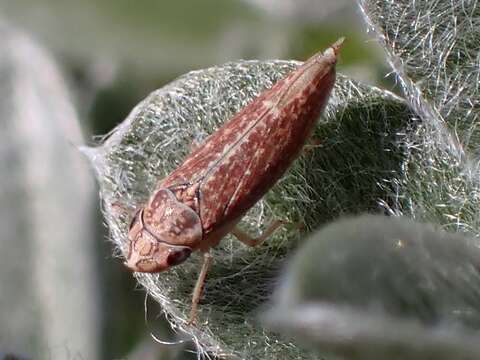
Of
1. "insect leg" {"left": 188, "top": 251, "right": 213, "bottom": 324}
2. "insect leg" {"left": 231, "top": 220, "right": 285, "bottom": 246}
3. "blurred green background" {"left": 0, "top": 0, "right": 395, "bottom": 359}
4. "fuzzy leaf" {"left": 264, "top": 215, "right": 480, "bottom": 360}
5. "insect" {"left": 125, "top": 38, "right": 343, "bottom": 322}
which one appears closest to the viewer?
"fuzzy leaf" {"left": 264, "top": 215, "right": 480, "bottom": 360}

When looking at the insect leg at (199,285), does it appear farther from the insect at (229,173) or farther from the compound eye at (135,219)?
the compound eye at (135,219)

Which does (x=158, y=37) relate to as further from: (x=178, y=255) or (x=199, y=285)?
(x=199, y=285)

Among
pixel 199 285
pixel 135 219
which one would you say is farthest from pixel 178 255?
pixel 199 285

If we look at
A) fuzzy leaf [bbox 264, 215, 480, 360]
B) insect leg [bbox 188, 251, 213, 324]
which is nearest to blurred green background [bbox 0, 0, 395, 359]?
insect leg [bbox 188, 251, 213, 324]

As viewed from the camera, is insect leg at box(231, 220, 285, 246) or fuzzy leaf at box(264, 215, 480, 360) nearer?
fuzzy leaf at box(264, 215, 480, 360)

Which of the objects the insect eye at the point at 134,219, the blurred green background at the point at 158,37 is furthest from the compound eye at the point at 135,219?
the blurred green background at the point at 158,37

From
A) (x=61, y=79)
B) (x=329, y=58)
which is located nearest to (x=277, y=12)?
(x=61, y=79)

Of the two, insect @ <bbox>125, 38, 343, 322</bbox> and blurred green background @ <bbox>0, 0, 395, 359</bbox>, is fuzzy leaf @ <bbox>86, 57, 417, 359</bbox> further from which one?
blurred green background @ <bbox>0, 0, 395, 359</bbox>
